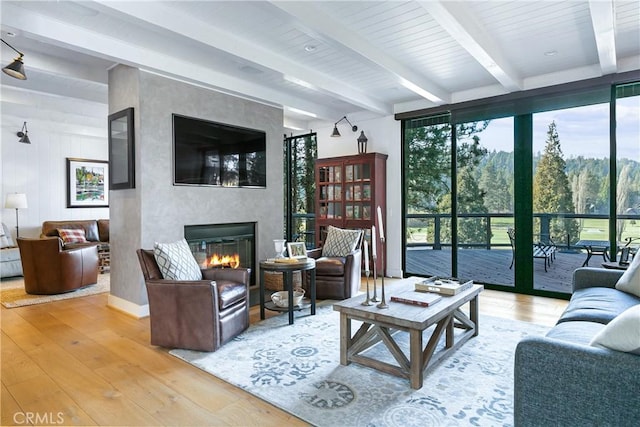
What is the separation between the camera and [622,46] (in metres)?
3.76

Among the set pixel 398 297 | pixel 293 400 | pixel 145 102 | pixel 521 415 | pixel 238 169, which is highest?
pixel 145 102

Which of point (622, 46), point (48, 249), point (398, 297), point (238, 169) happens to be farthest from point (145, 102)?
point (622, 46)

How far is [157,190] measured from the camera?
3990 mm

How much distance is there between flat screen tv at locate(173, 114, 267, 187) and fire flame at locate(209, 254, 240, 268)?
3.03 feet

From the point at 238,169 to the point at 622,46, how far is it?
14.6ft

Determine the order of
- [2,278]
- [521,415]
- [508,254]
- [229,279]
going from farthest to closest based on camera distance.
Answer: [2,278] → [508,254] → [229,279] → [521,415]

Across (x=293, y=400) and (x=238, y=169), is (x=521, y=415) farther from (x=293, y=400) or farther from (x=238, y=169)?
(x=238, y=169)

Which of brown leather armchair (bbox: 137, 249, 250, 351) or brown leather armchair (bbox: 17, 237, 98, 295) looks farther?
brown leather armchair (bbox: 17, 237, 98, 295)

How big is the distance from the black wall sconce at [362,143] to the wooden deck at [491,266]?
1.81 m

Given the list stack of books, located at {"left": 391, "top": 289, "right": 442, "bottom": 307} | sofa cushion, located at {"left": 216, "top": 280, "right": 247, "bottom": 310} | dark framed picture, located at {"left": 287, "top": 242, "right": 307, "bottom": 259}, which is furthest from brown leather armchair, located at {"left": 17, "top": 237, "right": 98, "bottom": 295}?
stack of books, located at {"left": 391, "top": 289, "right": 442, "bottom": 307}

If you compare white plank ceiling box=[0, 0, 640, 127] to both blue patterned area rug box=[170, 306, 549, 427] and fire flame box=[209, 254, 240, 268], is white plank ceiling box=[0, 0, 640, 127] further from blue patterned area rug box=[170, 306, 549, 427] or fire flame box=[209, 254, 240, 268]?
blue patterned area rug box=[170, 306, 549, 427]

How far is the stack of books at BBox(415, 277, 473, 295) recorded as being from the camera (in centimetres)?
292

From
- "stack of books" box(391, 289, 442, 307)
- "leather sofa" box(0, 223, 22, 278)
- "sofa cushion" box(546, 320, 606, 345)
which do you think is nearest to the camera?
"sofa cushion" box(546, 320, 606, 345)

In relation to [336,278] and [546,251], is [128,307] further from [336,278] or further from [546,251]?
[546,251]
